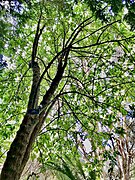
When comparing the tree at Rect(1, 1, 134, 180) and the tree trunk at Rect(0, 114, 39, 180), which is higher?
the tree at Rect(1, 1, 134, 180)

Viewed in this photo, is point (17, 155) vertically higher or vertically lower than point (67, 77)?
lower

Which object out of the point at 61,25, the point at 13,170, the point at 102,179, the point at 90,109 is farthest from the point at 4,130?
the point at 102,179

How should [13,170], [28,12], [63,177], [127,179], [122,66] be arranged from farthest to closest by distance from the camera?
1. [127,179]
2. [122,66]
3. [28,12]
4. [63,177]
5. [13,170]

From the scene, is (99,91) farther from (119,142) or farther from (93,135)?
(119,142)

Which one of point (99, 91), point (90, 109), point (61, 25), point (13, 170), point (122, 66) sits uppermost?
point (61, 25)

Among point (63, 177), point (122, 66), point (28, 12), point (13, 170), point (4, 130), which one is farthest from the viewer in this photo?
point (122, 66)

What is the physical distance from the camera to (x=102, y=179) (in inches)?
174

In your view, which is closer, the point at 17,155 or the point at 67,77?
the point at 17,155

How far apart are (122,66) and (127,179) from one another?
256cm

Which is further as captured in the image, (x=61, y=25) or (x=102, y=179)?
(x=102, y=179)

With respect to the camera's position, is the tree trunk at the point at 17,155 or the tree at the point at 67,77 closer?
the tree trunk at the point at 17,155

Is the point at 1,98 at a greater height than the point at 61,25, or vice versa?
the point at 61,25

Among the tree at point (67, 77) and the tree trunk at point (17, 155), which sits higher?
the tree at point (67, 77)

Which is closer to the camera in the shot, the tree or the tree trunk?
the tree trunk
